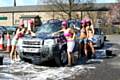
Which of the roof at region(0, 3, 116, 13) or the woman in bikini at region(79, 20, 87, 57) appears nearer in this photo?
the woman in bikini at region(79, 20, 87, 57)

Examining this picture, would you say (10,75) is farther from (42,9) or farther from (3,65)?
(42,9)

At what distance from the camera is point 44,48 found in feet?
51.8

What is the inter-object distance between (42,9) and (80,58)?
6117cm

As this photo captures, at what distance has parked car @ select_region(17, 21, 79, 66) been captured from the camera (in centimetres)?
1581

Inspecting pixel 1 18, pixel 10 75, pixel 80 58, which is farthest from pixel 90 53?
pixel 1 18

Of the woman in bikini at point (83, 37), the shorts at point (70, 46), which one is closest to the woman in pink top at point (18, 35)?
the shorts at point (70, 46)

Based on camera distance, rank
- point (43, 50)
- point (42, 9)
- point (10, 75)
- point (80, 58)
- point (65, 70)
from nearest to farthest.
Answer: point (10, 75) → point (65, 70) → point (43, 50) → point (80, 58) → point (42, 9)

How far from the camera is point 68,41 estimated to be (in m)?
16.3

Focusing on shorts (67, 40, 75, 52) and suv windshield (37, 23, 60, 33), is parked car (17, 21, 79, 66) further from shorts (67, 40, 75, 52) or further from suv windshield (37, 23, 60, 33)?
suv windshield (37, 23, 60, 33)

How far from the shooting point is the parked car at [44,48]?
15812 mm

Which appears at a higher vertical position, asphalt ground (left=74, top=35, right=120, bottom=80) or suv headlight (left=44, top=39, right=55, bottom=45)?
suv headlight (left=44, top=39, right=55, bottom=45)

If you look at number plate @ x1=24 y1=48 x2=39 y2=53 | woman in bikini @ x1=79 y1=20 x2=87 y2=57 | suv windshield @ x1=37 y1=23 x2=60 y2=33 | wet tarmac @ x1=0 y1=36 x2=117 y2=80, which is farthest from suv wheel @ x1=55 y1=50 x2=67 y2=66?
woman in bikini @ x1=79 y1=20 x2=87 y2=57

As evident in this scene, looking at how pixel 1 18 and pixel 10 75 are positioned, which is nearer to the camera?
pixel 10 75

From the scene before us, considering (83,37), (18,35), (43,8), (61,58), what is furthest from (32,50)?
(43,8)
